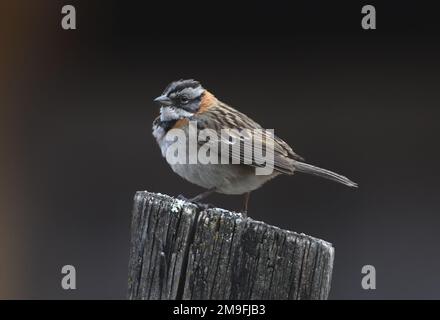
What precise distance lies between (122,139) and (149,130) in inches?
10.6

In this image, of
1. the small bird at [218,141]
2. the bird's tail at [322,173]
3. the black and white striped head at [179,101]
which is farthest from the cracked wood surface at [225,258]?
the bird's tail at [322,173]

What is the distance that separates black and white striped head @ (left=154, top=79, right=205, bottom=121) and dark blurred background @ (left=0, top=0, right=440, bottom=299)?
191cm

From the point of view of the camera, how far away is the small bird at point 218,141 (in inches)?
207

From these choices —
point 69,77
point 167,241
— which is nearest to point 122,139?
point 69,77

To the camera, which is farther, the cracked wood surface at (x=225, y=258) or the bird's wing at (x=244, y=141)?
the bird's wing at (x=244, y=141)

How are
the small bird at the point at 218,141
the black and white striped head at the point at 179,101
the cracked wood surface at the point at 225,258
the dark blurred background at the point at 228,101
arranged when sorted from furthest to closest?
the dark blurred background at the point at 228,101 < the black and white striped head at the point at 179,101 < the small bird at the point at 218,141 < the cracked wood surface at the point at 225,258

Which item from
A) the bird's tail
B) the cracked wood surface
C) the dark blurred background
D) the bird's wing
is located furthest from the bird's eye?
the cracked wood surface

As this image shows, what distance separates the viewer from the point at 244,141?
5.36 m

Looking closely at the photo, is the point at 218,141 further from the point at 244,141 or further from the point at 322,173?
the point at 322,173

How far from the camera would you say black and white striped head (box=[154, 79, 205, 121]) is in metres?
5.52

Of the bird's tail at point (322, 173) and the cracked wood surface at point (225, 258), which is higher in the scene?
the bird's tail at point (322, 173)

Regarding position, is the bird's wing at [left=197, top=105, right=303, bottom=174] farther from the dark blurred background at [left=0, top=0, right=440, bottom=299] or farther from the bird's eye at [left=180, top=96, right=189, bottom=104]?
the dark blurred background at [left=0, top=0, right=440, bottom=299]

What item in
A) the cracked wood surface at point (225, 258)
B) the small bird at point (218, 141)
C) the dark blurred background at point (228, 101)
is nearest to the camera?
the cracked wood surface at point (225, 258)

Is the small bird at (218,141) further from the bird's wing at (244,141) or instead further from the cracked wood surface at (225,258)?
the cracked wood surface at (225,258)
